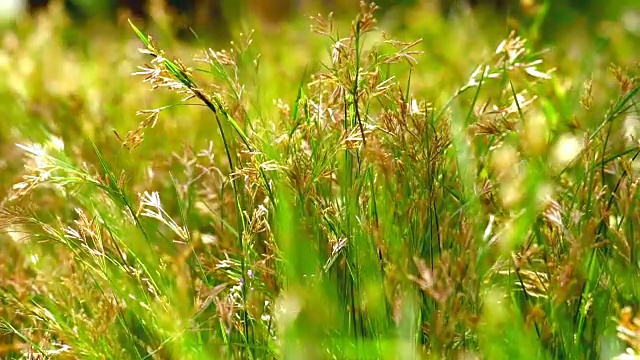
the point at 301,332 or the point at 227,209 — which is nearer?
the point at 301,332

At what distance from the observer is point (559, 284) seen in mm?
1182

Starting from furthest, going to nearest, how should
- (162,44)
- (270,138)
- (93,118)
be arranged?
(162,44) < (93,118) < (270,138)

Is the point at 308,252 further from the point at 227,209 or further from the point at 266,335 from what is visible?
the point at 227,209

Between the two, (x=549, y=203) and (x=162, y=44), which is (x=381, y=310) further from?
(x=162, y=44)

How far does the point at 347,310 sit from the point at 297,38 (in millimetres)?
3938

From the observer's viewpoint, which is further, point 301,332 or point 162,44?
point 162,44

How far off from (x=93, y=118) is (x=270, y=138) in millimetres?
1480

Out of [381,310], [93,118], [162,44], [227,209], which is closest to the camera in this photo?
[381,310]

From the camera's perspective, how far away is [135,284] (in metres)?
1.63

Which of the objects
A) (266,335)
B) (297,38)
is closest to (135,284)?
(266,335)

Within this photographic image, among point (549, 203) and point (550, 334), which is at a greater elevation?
point (549, 203)

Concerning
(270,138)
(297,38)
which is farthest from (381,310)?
(297,38)

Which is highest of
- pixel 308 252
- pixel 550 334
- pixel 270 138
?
pixel 270 138

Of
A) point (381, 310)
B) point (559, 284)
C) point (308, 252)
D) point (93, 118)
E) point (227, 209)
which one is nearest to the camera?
point (559, 284)
